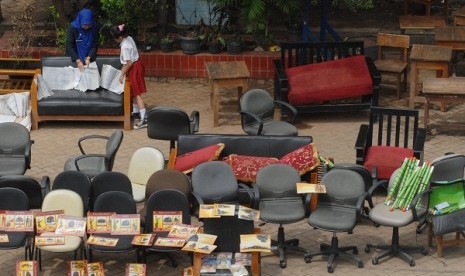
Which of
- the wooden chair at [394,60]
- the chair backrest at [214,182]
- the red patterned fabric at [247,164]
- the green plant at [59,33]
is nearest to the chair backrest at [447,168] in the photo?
the red patterned fabric at [247,164]

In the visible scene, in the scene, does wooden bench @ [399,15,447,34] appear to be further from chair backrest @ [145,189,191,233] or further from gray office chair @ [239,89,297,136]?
chair backrest @ [145,189,191,233]

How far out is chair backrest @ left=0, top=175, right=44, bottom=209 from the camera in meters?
12.9

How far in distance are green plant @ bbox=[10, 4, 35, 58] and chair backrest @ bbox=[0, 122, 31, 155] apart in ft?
14.5

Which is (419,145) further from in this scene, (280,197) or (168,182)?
(168,182)

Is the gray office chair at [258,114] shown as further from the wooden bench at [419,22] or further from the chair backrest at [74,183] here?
the wooden bench at [419,22]

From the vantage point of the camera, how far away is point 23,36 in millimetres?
19172

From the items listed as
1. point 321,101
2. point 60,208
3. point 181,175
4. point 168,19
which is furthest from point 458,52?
point 60,208

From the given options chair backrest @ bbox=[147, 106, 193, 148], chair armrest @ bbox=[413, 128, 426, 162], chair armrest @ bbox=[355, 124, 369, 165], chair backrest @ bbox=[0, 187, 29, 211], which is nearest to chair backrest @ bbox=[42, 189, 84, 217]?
chair backrest @ bbox=[0, 187, 29, 211]

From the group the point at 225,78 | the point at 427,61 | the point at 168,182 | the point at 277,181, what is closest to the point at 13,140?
the point at 168,182

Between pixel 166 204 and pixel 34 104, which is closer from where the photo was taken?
pixel 166 204

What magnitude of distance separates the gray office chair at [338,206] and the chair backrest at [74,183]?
98.5 inches

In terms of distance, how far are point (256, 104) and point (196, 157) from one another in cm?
213

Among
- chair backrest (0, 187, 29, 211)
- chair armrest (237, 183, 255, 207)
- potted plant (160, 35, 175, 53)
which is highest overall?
potted plant (160, 35, 175, 53)

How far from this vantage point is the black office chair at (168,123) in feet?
48.6
